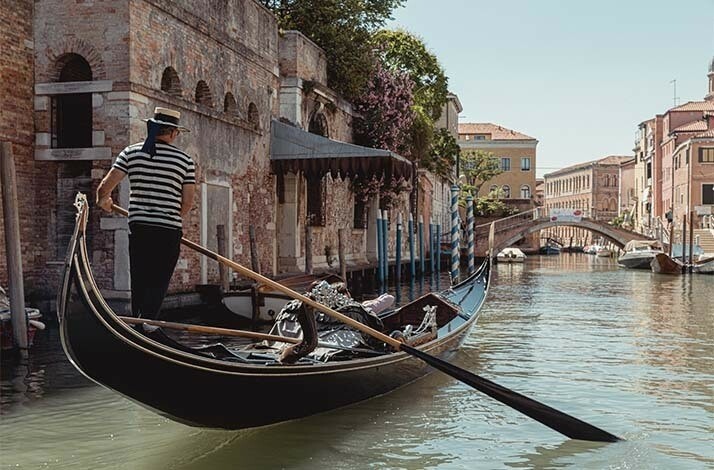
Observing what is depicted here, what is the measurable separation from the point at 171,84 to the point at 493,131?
1347 inches

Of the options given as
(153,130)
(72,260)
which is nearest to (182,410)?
(72,260)

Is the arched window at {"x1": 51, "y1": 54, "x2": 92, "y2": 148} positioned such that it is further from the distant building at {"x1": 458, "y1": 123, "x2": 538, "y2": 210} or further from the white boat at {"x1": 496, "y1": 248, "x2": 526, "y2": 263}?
the distant building at {"x1": 458, "y1": 123, "x2": 538, "y2": 210}

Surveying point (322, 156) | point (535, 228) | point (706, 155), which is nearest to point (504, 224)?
point (535, 228)

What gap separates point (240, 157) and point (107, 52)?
2.23 meters

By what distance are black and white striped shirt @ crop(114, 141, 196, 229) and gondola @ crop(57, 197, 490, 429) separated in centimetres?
39

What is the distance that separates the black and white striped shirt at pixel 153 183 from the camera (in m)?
3.40

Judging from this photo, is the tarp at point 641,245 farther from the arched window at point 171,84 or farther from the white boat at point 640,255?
the arched window at point 171,84

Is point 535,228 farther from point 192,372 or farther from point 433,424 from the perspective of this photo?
point 192,372

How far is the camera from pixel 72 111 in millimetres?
7293

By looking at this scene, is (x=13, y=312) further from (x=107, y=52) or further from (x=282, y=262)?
(x=282, y=262)

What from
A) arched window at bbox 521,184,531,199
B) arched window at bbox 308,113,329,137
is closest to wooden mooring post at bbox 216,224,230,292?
arched window at bbox 308,113,329,137

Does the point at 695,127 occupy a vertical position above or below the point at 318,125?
above

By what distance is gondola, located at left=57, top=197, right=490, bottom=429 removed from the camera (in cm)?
285

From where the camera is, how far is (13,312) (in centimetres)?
523
